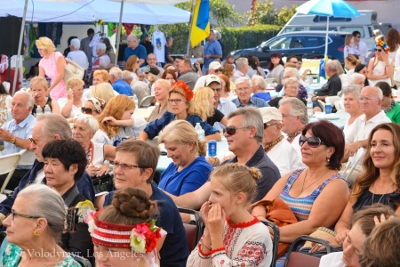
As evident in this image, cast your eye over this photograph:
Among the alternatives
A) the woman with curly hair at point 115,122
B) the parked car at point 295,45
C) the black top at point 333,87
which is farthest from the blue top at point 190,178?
the parked car at point 295,45

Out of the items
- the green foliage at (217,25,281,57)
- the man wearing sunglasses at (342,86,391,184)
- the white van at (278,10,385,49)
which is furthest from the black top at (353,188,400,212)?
the green foliage at (217,25,281,57)

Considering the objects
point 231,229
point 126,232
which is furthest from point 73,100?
point 126,232

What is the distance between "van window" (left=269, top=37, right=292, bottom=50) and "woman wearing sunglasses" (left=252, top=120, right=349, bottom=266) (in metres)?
21.5

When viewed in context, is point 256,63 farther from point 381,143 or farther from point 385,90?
point 381,143

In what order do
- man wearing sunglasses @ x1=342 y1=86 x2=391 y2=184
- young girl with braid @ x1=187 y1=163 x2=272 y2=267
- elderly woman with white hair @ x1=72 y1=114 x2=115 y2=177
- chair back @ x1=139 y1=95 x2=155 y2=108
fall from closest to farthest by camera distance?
young girl with braid @ x1=187 y1=163 x2=272 y2=267
elderly woman with white hair @ x1=72 y1=114 x2=115 y2=177
man wearing sunglasses @ x1=342 y1=86 x2=391 y2=184
chair back @ x1=139 y1=95 x2=155 y2=108

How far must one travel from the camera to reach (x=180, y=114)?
316 inches

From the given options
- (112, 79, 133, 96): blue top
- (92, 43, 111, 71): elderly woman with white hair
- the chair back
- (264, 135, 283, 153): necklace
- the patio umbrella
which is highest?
the patio umbrella

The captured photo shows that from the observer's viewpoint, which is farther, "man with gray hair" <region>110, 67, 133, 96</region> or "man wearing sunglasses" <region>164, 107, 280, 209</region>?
"man with gray hair" <region>110, 67, 133, 96</region>

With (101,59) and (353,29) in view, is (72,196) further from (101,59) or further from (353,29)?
(353,29)

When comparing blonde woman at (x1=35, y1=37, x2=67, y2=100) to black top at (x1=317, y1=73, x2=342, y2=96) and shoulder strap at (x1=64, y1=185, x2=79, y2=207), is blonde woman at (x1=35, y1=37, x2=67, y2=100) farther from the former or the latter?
shoulder strap at (x1=64, y1=185, x2=79, y2=207)

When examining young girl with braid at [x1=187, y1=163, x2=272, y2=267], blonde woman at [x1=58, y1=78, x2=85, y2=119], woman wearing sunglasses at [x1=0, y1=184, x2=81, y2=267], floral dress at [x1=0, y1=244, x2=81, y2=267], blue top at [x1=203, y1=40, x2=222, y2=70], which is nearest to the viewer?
woman wearing sunglasses at [x1=0, y1=184, x2=81, y2=267]

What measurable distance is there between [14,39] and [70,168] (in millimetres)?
9094

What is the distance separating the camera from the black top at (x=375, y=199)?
455 centimetres

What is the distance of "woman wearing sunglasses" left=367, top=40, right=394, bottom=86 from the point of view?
42.5 ft
